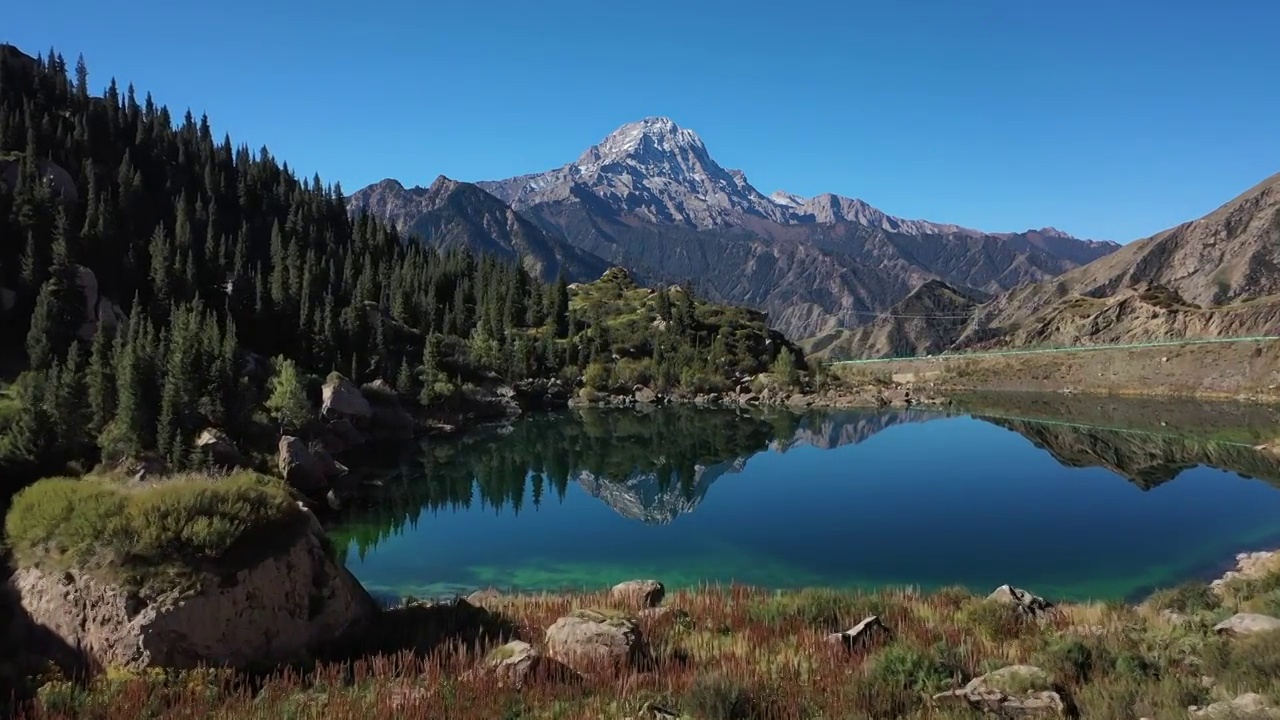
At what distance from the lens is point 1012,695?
9734 mm

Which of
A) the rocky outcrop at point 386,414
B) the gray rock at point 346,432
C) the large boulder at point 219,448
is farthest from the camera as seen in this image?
the rocky outcrop at point 386,414

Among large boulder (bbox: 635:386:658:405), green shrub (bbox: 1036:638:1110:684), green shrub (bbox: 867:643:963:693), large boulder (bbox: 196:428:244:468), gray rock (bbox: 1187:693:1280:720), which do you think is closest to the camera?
gray rock (bbox: 1187:693:1280:720)

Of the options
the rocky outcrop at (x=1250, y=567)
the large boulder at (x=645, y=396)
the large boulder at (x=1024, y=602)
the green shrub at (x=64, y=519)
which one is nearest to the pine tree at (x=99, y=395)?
the green shrub at (x=64, y=519)

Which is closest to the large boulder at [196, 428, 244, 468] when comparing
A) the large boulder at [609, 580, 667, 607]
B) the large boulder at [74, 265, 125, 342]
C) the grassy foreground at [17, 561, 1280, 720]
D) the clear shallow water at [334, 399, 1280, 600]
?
the clear shallow water at [334, 399, 1280, 600]

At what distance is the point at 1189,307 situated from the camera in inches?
5655

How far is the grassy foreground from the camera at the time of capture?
383 inches

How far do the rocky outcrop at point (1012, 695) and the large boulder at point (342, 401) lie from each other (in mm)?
62171

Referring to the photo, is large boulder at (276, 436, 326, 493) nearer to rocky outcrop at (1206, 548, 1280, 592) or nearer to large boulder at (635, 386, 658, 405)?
rocky outcrop at (1206, 548, 1280, 592)

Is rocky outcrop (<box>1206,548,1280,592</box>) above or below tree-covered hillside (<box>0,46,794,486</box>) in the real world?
below

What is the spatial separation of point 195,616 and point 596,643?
6161 millimetres

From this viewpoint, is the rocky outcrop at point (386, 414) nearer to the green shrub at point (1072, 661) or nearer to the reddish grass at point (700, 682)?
the reddish grass at point (700, 682)

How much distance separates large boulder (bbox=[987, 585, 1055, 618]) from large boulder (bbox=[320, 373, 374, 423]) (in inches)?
2280

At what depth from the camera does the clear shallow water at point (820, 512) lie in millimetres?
32625

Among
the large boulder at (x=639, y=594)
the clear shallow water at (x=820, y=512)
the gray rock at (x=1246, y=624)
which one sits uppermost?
the gray rock at (x=1246, y=624)
